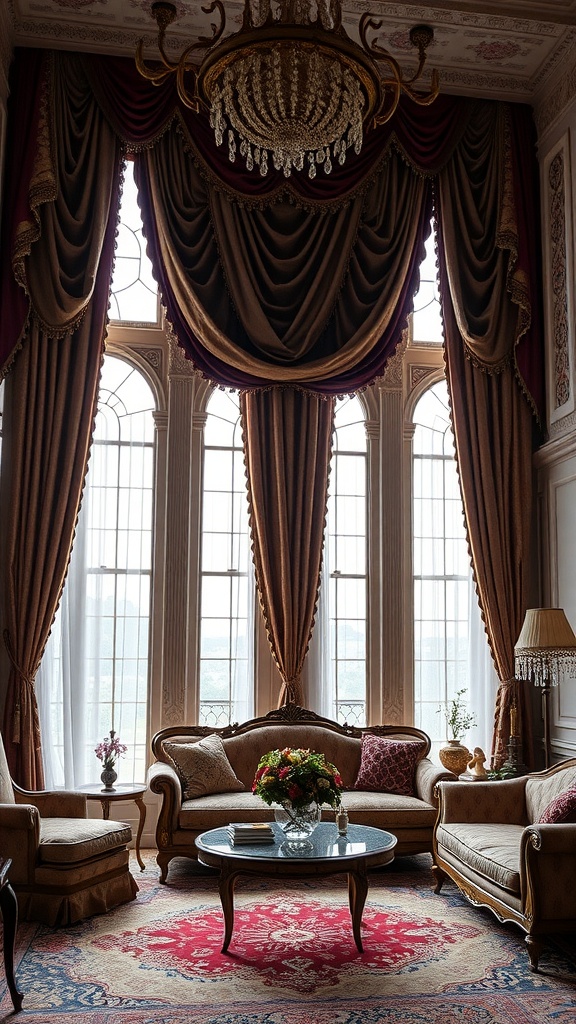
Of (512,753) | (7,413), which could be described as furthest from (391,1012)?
(7,413)

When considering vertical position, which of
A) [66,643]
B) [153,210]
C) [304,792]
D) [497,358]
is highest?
[153,210]

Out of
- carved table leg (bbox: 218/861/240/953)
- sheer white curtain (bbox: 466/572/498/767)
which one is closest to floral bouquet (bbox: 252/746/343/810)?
carved table leg (bbox: 218/861/240/953)

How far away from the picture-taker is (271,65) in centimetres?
381

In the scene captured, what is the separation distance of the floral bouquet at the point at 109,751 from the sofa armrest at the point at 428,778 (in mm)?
1854

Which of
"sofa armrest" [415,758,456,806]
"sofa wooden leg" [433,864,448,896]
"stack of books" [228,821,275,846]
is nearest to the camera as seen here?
"stack of books" [228,821,275,846]

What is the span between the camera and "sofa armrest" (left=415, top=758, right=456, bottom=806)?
19.0 feet

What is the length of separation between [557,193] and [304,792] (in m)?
4.54

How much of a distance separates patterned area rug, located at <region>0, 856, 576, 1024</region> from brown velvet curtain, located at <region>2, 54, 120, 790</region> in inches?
64.2

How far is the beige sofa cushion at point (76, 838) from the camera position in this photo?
4.64 metres

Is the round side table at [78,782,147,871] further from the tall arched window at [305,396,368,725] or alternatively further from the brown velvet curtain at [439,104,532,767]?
the brown velvet curtain at [439,104,532,767]

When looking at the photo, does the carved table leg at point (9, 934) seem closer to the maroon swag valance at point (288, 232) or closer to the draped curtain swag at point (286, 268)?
the draped curtain swag at point (286, 268)

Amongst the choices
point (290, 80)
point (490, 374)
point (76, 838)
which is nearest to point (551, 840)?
point (76, 838)

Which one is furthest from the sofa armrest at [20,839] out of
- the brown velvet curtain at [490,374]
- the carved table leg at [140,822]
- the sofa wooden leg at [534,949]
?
the brown velvet curtain at [490,374]

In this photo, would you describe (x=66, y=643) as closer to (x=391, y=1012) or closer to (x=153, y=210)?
(x=153, y=210)
